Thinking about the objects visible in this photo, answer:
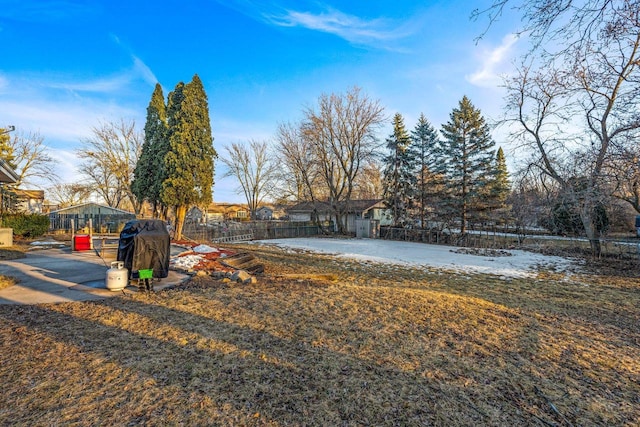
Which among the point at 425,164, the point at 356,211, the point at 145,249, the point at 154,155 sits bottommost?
the point at 145,249

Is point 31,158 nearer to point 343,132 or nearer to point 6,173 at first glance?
point 6,173

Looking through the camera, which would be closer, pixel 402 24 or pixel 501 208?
pixel 402 24

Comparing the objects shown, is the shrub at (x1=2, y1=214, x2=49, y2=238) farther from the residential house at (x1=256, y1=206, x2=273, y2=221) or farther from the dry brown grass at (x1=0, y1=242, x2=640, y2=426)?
the residential house at (x1=256, y1=206, x2=273, y2=221)

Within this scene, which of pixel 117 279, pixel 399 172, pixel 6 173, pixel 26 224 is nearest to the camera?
pixel 117 279

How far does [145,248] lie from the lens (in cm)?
596

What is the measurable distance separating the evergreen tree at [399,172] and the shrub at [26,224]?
22616mm

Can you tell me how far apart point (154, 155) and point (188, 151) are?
2337 mm

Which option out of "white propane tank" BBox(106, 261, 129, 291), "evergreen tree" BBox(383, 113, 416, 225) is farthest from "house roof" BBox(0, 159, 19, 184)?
"evergreen tree" BBox(383, 113, 416, 225)

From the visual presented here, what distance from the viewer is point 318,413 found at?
2299 millimetres

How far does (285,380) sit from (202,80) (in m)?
16.8

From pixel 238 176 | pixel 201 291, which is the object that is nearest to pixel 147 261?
pixel 201 291

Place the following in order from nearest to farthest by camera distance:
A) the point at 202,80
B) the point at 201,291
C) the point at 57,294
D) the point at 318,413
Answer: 1. the point at 318,413
2. the point at 57,294
3. the point at 201,291
4. the point at 202,80

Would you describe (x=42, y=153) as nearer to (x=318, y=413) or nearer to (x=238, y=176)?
(x=238, y=176)

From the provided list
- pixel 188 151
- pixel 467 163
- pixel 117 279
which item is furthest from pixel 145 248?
pixel 467 163
